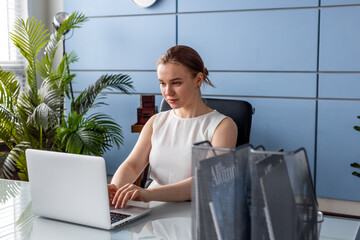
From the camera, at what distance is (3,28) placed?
4.25 meters

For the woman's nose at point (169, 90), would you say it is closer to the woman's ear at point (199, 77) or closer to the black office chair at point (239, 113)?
the woman's ear at point (199, 77)

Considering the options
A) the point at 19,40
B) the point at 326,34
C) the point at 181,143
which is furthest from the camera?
the point at 19,40

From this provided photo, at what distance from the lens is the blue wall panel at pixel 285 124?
11.7ft

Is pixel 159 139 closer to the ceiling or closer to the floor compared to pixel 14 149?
closer to the ceiling

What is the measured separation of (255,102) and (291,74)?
1.16ft

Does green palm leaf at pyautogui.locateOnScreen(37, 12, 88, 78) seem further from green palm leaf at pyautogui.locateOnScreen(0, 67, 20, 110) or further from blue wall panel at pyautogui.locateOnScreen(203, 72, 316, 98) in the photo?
blue wall panel at pyautogui.locateOnScreen(203, 72, 316, 98)

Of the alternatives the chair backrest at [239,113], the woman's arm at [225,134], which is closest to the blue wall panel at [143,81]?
the chair backrest at [239,113]

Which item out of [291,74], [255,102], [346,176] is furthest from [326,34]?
[346,176]

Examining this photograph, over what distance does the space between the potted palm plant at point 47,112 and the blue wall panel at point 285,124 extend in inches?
44.7

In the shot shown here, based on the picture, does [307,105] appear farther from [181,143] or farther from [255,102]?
[181,143]

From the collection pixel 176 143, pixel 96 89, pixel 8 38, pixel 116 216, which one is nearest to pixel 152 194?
pixel 116 216

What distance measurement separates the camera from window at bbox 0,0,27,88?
167 inches

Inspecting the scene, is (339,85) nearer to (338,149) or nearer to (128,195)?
(338,149)

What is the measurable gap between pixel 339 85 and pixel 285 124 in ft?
1.63
